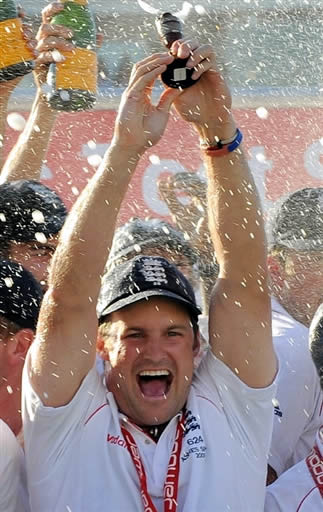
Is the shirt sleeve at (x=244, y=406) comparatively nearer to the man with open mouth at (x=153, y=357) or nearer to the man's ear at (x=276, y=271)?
the man with open mouth at (x=153, y=357)

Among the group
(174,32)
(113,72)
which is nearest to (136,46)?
(113,72)

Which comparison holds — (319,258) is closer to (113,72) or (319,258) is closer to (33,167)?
(33,167)

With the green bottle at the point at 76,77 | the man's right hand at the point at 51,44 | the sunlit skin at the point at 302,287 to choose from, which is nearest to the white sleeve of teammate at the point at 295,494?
the sunlit skin at the point at 302,287

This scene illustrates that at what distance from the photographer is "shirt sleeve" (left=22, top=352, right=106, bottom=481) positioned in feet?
8.98

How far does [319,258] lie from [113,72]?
3.18 metres

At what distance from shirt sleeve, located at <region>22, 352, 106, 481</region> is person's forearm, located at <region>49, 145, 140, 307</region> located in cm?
23

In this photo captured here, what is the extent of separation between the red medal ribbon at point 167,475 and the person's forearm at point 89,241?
1.21ft

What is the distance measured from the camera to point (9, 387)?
2906 millimetres

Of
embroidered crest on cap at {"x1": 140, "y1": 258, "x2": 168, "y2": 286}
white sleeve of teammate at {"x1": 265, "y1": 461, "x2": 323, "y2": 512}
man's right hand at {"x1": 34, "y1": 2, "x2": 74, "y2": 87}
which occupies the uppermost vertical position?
man's right hand at {"x1": 34, "y1": 2, "x2": 74, "y2": 87}

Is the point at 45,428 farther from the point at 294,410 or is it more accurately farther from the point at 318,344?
the point at 294,410

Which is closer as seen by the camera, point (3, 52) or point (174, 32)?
point (174, 32)

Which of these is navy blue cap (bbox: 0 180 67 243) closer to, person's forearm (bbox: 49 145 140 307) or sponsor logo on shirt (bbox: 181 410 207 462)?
person's forearm (bbox: 49 145 140 307)

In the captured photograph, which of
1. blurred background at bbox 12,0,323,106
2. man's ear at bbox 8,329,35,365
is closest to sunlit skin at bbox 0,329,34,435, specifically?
man's ear at bbox 8,329,35,365

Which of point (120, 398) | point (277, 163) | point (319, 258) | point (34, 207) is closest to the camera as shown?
point (120, 398)
